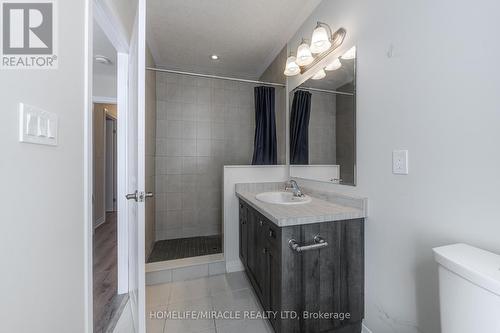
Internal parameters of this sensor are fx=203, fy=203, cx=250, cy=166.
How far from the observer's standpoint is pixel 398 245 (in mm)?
1059

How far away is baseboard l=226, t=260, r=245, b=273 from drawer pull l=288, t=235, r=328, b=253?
1.20 m

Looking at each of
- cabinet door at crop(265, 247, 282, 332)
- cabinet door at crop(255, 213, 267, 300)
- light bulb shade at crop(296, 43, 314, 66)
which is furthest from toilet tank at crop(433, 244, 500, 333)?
light bulb shade at crop(296, 43, 314, 66)

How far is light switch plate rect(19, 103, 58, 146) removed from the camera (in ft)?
1.90

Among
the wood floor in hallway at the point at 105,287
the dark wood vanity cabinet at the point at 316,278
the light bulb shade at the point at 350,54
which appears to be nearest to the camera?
the dark wood vanity cabinet at the point at 316,278

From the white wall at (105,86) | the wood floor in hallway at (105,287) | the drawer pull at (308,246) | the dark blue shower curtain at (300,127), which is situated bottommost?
the wood floor in hallway at (105,287)

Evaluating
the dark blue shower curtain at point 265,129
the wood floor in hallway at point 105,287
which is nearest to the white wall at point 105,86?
the wood floor in hallway at point 105,287

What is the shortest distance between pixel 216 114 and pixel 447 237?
2733 mm

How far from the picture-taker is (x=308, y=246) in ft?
3.70

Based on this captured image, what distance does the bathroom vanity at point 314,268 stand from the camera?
1121mm

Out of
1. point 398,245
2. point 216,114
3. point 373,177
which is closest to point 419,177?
point 373,177

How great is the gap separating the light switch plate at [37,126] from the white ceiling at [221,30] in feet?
5.23

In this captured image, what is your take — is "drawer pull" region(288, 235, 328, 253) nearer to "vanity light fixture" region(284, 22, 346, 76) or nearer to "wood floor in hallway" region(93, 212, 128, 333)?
"vanity light fixture" region(284, 22, 346, 76)

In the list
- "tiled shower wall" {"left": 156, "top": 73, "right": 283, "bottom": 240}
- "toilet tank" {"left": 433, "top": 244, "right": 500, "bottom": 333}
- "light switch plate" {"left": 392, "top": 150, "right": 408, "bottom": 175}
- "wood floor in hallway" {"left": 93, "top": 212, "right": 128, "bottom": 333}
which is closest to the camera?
"toilet tank" {"left": 433, "top": 244, "right": 500, "bottom": 333}

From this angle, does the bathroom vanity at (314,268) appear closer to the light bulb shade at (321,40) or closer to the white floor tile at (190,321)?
the white floor tile at (190,321)
